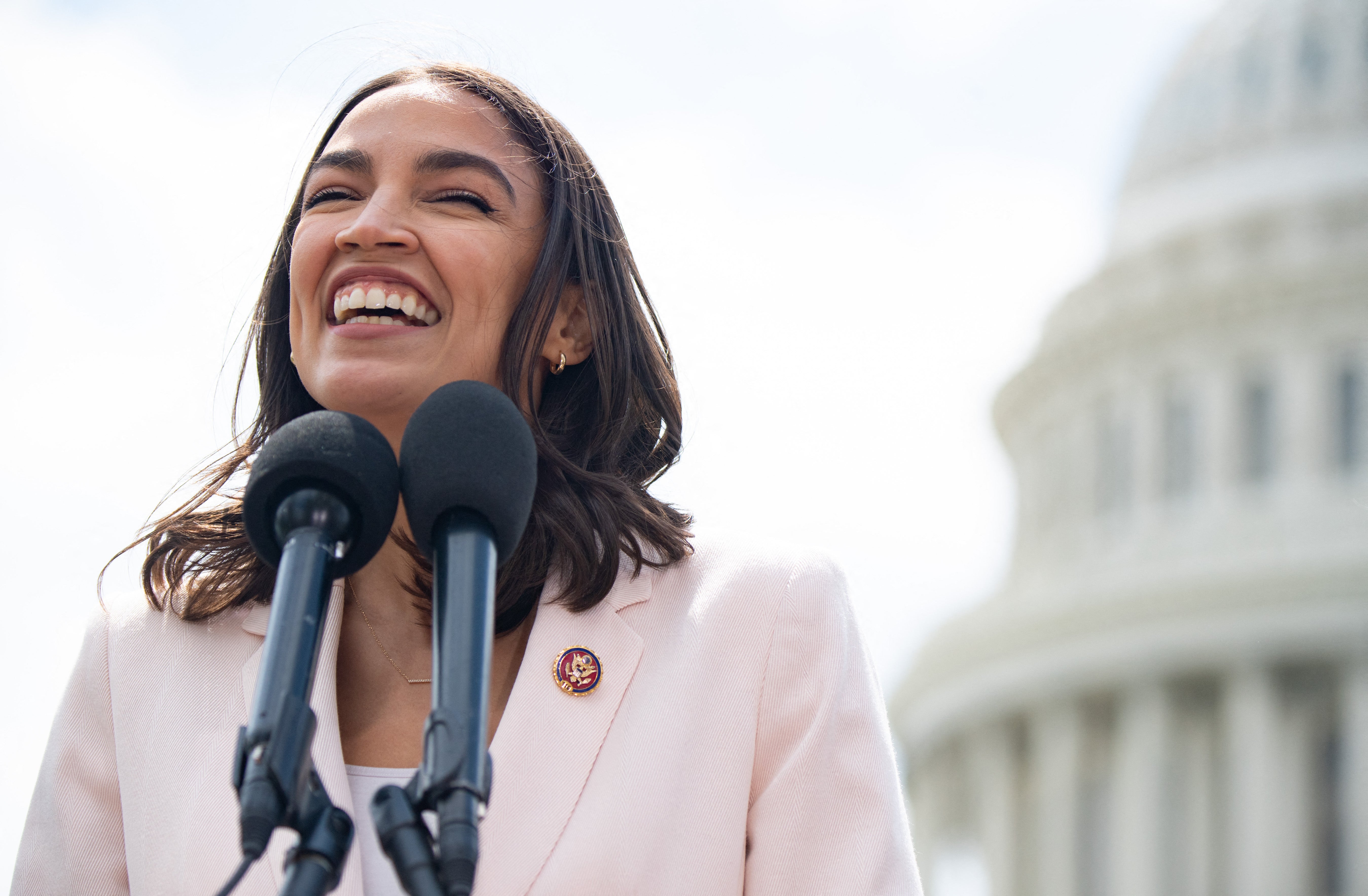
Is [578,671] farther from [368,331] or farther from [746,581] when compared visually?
[368,331]

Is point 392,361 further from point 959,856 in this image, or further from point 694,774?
point 959,856

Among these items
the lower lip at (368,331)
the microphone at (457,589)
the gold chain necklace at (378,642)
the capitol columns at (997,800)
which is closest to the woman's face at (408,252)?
the lower lip at (368,331)

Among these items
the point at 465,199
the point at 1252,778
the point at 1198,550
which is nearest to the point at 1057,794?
the point at 1252,778

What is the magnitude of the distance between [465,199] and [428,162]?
3.7 inches

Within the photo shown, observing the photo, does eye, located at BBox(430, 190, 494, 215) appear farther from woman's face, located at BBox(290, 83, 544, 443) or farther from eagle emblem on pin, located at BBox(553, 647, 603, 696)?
eagle emblem on pin, located at BBox(553, 647, 603, 696)

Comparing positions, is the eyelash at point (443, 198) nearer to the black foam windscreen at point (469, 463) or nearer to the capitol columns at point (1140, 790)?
the black foam windscreen at point (469, 463)

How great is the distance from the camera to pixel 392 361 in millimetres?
3203

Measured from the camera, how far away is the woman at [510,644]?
9.95ft

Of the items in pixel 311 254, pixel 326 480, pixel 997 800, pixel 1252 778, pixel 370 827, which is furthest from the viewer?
pixel 997 800

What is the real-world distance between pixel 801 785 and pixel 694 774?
0.60 ft

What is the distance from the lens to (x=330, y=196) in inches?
136

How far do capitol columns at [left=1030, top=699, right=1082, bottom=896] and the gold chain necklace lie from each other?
154 feet

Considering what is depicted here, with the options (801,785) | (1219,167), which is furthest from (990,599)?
(801,785)

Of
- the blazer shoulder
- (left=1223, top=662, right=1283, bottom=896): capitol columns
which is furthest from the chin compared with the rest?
(left=1223, top=662, right=1283, bottom=896): capitol columns
